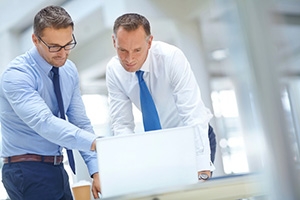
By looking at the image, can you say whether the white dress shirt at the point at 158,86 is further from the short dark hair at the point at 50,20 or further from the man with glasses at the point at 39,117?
the short dark hair at the point at 50,20

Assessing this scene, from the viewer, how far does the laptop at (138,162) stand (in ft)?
→ 3.39

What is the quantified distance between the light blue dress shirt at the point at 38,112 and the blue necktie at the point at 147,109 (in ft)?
1.01

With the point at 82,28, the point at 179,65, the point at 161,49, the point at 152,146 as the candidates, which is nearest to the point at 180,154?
the point at 152,146

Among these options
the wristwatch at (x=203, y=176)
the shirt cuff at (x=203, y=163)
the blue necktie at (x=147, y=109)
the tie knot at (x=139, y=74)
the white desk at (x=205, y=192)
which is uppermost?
the tie knot at (x=139, y=74)

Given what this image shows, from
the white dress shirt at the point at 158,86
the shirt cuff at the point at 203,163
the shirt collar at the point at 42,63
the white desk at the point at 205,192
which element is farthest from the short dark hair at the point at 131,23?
the white desk at the point at 205,192

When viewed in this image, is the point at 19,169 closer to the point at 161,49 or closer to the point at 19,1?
the point at 161,49

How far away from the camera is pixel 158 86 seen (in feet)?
6.53

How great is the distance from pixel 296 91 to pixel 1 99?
1.67 metres

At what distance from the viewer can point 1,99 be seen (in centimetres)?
179

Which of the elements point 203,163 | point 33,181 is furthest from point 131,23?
point 33,181

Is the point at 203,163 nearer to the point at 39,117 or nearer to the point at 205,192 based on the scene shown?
the point at 39,117

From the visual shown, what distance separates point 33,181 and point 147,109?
61cm

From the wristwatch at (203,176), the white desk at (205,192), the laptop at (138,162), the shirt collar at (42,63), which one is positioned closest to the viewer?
the white desk at (205,192)

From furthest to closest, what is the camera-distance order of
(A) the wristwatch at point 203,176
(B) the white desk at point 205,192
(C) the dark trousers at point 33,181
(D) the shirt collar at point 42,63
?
(D) the shirt collar at point 42,63, (C) the dark trousers at point 33,181, (A) the wristwatch at point 203,176, (B) the white desk at point 205,192
